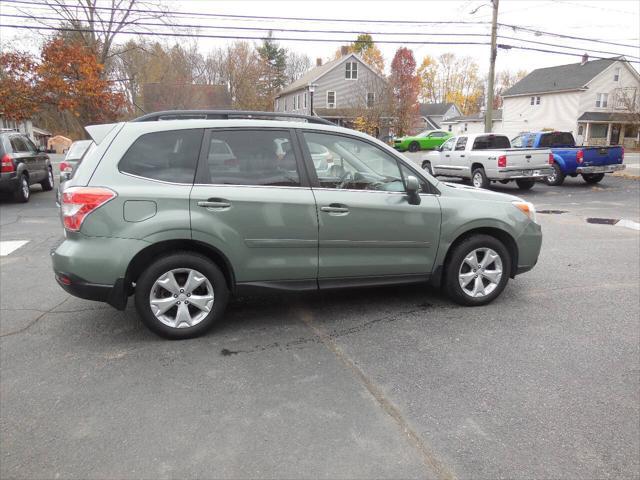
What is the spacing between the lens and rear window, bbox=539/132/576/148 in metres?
17.6

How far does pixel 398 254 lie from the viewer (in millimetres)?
4633

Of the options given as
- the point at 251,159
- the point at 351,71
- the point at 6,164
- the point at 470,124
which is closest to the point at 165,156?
the point at 251,159

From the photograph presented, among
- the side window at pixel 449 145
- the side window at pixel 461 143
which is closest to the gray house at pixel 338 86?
the side window at pixel 449 145

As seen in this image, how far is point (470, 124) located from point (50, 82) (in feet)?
177

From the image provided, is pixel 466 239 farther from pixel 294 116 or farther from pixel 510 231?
pixel 294 116

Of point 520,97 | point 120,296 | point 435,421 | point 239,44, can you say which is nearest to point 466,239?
point 435,421

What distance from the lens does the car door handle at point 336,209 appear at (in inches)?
169

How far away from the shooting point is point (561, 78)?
48.9 meters

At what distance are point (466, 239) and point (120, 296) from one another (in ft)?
10.4

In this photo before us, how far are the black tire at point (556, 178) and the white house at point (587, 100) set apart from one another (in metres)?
31.9

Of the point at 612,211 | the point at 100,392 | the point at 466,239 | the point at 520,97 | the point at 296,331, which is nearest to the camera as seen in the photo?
the point at 100,392

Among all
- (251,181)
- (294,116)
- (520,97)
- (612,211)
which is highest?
(520,97)

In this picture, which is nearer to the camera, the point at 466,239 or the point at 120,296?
the point at 120,296

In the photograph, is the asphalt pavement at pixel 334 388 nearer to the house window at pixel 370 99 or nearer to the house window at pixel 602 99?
the house window at pixel 370 99
